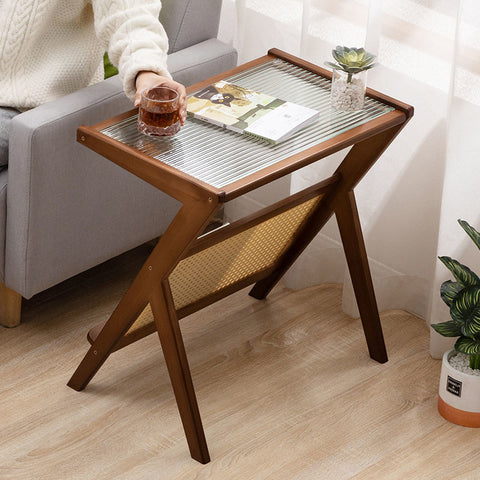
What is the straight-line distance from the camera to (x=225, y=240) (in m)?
1.92

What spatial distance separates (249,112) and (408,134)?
525mm

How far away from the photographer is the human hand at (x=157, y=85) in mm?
1746

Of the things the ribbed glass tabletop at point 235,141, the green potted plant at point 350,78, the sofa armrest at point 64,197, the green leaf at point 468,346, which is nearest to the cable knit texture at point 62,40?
the sofa armrest at point 64,197

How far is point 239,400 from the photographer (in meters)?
2.05

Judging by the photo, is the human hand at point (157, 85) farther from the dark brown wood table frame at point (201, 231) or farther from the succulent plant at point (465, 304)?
the succulent plant at point (465, 304)

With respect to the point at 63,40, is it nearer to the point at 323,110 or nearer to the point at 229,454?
the point at 323,110

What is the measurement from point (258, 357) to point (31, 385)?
0.53m

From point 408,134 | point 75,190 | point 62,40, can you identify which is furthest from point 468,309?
point 62,40

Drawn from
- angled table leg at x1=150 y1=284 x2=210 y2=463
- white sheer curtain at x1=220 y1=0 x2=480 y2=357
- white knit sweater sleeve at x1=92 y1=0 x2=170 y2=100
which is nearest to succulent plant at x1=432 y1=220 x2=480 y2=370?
white sheer curtain at x1=220 y1=0 x2=480 y2=357

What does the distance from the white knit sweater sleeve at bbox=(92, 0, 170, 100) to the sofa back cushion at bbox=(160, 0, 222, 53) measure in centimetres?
24

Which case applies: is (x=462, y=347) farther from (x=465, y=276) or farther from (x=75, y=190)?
(x=75, y=190)

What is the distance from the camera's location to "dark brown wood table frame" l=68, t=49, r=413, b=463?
1637mm

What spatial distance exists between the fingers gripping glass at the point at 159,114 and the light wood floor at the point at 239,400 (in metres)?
0.64

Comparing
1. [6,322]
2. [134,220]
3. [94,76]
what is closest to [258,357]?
[134,220]
